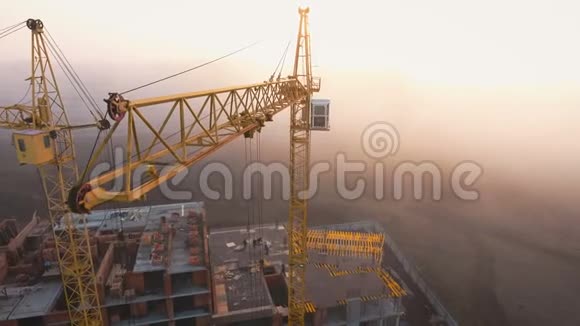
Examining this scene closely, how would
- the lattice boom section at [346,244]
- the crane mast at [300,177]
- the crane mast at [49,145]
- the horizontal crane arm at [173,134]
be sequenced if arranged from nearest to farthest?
the horizontal crane arm at [173,134], the crane mast at [49,145], the crane mast at [300,177], the lattice boom section at [346,244]

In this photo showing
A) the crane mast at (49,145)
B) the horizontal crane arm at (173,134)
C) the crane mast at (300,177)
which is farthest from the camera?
the crane mast at (300,177)

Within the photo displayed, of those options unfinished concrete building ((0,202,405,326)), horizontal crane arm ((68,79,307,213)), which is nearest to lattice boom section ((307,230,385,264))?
unfinished concrete building ((0,202,405,326))

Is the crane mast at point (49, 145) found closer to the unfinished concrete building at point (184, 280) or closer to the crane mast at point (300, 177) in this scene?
the unfinished concrete building at point (184, 280)

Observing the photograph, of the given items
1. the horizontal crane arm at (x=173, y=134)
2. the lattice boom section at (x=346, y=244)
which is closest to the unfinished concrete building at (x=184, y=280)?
the lattice boom section at (x=346, y=244)

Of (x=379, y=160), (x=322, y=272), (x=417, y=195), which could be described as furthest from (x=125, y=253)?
(x=379, y=160)

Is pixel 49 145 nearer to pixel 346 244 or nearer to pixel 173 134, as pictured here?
pixel 173 134

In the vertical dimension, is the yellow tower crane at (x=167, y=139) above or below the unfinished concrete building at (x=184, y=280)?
above

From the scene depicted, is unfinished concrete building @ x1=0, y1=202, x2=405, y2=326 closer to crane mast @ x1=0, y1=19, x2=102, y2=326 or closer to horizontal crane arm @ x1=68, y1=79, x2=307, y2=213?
crane mast @ x1=0, y1=19, x2=102, y2=326

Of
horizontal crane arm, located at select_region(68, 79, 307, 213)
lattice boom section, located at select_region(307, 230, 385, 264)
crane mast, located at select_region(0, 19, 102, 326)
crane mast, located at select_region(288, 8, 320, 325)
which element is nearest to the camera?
horizontal crane arm, located at select_region(68, 79, 307, 213)

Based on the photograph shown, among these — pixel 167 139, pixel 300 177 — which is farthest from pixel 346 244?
pixel 167 139
